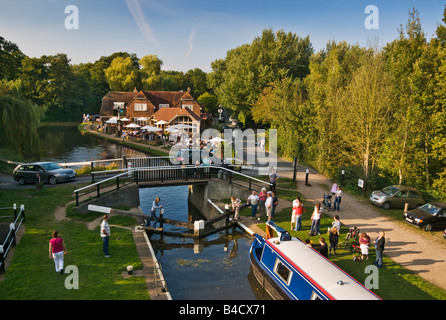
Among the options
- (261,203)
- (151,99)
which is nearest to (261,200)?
(261,203)

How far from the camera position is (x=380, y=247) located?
44.4 feet

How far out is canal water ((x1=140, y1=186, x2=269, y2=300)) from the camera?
41.3ft

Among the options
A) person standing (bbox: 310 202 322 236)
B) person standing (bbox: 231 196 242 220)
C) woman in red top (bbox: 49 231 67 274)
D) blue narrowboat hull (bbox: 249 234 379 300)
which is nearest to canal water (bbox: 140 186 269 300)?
person standing (bbox: 231 196 242 220)

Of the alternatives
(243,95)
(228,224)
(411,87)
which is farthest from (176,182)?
(243,95)

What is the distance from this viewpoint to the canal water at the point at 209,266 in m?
12.6

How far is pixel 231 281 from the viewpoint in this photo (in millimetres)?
13516

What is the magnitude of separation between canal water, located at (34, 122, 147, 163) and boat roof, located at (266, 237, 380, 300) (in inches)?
1329

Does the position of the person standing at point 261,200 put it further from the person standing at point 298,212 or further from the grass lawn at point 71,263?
the grass lawn at point 71,263

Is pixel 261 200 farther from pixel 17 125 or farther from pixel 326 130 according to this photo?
pixel 17 125

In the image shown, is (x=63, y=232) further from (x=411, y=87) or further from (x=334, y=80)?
(x=334, y=80)

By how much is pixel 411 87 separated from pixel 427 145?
412 centimetres

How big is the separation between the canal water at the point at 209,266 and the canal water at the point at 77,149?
27.2 m

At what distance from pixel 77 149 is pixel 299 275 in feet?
155

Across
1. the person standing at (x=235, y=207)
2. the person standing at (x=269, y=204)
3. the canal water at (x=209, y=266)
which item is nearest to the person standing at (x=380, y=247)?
the canal water at (x=209, y=266)
